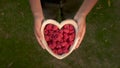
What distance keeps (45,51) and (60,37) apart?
1.83 feet

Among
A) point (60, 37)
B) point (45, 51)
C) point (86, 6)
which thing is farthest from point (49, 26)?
point (45, 51)

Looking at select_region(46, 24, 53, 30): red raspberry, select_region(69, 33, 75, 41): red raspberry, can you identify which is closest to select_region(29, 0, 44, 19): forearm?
select_region(46, 24, 53, 30): red raspberry

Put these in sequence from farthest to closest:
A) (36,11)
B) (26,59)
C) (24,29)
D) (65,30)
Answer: (24,29), (26,59), (65,30), (36,11)

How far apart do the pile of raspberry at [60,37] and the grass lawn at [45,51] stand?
1.67 ft

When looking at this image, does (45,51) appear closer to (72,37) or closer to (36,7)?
(72,37)

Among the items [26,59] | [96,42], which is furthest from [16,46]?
[96,42]

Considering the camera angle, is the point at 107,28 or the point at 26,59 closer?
the point at 26,59

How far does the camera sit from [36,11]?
3.77ft

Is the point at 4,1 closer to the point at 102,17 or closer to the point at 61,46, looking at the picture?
the point at 102,17

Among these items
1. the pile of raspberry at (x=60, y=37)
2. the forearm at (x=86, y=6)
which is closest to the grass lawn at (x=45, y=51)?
the pile of raspberry at (x=60, y=37)

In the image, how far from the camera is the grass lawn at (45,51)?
1.77 m

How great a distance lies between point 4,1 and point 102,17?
762 millimetres

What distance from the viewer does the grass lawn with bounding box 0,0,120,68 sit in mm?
1770

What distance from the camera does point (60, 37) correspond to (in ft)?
4.15
